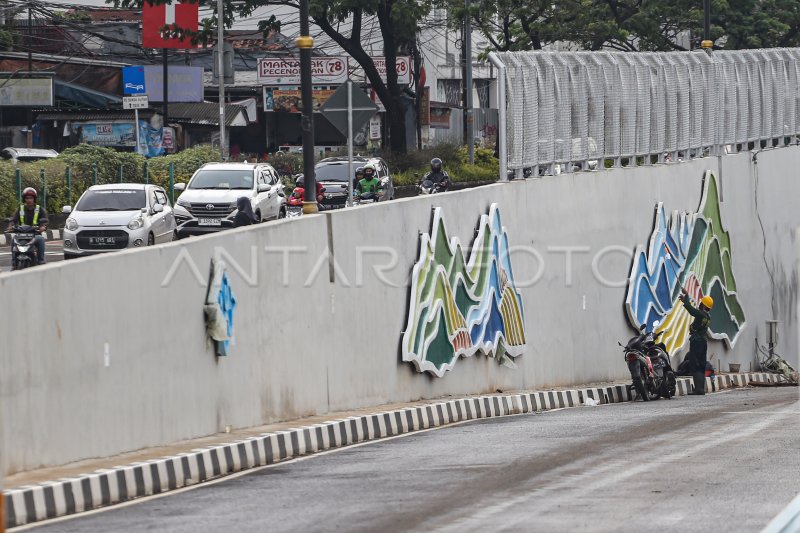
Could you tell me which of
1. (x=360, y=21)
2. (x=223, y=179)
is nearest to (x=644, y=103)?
(x=223, y=179)

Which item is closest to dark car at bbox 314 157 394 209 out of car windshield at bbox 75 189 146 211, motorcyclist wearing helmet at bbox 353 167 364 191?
motorcyclist wearing helmet at bbox 353 167 364 191

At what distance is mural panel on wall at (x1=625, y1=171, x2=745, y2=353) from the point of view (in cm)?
2755

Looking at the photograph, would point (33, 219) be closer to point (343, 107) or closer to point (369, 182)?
point (343, 107)

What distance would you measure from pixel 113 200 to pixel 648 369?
11192 millimetres

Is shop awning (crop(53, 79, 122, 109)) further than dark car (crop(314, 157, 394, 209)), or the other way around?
shop awning (crop(53, 79, 122, 109))

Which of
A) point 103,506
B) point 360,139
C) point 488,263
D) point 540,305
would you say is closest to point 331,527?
point 103,506

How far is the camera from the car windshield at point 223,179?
3038cm

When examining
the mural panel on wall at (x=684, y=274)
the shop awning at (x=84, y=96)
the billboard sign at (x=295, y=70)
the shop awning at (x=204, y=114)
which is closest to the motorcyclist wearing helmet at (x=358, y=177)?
the mural panel on wall at (x=684, y=274)

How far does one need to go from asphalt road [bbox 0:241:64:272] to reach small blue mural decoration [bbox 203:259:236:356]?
13.1 m

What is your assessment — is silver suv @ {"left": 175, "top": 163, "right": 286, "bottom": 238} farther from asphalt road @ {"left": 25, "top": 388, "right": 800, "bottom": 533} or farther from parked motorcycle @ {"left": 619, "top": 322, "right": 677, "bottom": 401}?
asphalt road @ {"left": 25, "top": 388, "right": 800, "bottom": 533}

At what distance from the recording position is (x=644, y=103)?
28.3 m

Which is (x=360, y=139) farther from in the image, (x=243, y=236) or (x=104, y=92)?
(x=243, y=236)

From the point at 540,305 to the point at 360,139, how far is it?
35331mm

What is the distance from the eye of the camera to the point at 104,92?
5672 cm
